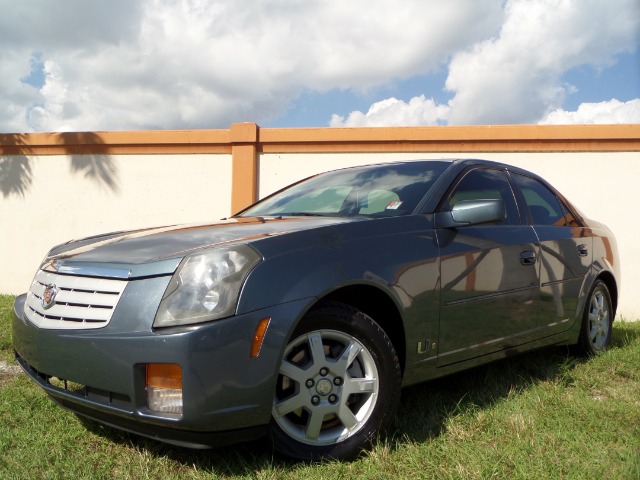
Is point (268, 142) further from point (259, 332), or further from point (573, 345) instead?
point (259, 332)

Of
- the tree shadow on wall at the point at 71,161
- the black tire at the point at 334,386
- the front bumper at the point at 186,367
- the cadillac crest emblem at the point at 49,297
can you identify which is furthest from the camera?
the tree shadow on wall at the point at 71,161

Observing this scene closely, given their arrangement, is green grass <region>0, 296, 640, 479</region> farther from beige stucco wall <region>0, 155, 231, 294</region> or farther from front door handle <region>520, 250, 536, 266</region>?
beige stucco wall <region>0, 155, 231, 294</region>

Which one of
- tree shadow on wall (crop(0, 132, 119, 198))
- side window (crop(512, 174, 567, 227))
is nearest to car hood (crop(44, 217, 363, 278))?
side window (crop(512, 174, 567, 227))

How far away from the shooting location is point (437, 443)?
2.76m

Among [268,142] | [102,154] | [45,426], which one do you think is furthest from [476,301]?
[102,154]

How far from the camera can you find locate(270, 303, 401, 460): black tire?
2.44 metres

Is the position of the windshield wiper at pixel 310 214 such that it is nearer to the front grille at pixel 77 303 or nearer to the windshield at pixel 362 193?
the windshield at pixel 362 193

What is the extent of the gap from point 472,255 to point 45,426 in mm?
2395

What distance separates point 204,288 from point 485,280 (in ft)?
5.52

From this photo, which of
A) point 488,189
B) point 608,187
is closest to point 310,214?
point 488,189

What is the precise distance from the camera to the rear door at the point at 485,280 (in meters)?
3.02

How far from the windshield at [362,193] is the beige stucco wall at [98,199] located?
3.77m

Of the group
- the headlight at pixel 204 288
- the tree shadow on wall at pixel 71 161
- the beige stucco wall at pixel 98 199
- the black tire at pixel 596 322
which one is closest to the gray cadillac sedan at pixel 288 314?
the headlight at pixel 204 288

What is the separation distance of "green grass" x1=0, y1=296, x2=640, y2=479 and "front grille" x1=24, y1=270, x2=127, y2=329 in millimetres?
631
